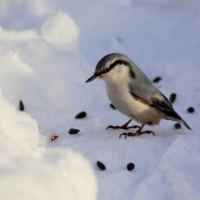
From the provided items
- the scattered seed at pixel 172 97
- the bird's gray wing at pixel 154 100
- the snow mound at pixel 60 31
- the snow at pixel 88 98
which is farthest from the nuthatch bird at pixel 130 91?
the snow mound at pixel 60 31

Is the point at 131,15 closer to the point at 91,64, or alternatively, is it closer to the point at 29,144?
the point at 91,64

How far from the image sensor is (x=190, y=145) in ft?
10.5

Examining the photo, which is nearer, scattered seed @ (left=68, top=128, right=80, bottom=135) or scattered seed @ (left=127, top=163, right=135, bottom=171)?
scattered seed @ (left=127, top=163, right=135, bottom=171)

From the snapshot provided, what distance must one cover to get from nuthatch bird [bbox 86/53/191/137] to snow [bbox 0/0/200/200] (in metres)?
0.19

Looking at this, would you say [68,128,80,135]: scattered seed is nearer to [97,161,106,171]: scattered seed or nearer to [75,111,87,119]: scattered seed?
[75,111,87,119]: scattered seed

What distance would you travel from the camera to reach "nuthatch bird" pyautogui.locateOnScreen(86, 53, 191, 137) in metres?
3.27

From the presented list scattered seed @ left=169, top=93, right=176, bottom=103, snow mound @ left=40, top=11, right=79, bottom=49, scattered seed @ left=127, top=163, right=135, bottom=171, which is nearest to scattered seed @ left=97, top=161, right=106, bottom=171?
scattered seed @ left=127, top=163, right=135, bottom=171

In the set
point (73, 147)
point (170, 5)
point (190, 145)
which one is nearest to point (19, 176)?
point (73, 147)

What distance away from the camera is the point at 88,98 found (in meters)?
4.11

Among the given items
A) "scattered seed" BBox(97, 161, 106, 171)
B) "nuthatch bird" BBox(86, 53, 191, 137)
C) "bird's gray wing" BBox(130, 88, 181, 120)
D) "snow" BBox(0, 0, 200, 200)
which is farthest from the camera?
"bird's gray wing" BBox(130, 88, 181, 120)

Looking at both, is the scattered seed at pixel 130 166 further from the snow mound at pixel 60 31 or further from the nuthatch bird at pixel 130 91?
the snow mound at pixel 60 31

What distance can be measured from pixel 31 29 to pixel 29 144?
1.76 metres

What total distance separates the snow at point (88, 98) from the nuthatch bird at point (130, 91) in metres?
0.19

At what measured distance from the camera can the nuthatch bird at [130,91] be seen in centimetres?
327
